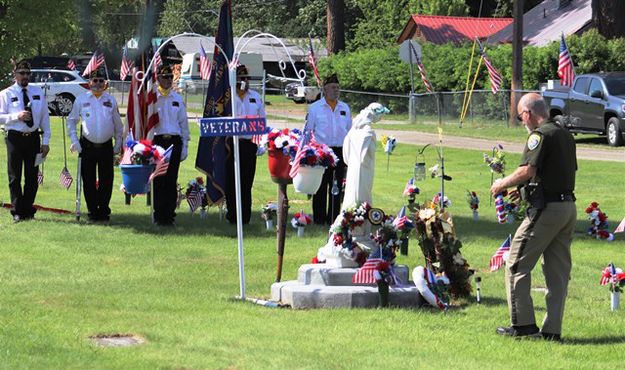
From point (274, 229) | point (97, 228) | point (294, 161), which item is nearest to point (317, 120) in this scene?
point (274, 229)

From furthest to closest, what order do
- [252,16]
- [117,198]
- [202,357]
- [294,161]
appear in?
[252,16]
[117,198]
[294,161]
[202,357]

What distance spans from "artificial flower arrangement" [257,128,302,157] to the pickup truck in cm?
1954

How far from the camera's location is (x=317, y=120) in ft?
53.2

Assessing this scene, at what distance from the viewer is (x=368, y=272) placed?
435 inches

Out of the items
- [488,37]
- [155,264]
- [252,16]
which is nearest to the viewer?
[155,264]

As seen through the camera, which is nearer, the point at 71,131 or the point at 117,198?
the point at 71,131

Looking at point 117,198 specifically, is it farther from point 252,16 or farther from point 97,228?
point 252,16

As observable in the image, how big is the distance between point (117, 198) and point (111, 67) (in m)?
59.9

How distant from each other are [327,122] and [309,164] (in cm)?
455

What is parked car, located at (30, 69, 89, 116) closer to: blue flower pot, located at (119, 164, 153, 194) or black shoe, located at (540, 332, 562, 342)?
blue flower pot, located at (119, 164, 153, 194)

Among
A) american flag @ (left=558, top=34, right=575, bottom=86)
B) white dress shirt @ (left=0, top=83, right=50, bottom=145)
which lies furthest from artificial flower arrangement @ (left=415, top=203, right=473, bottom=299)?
american flag @ (left=558, top=34, right=575, bottom=86)

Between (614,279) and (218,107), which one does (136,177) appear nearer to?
(218,107)

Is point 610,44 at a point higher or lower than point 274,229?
higher

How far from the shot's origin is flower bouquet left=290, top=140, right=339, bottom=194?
38.4 feet
